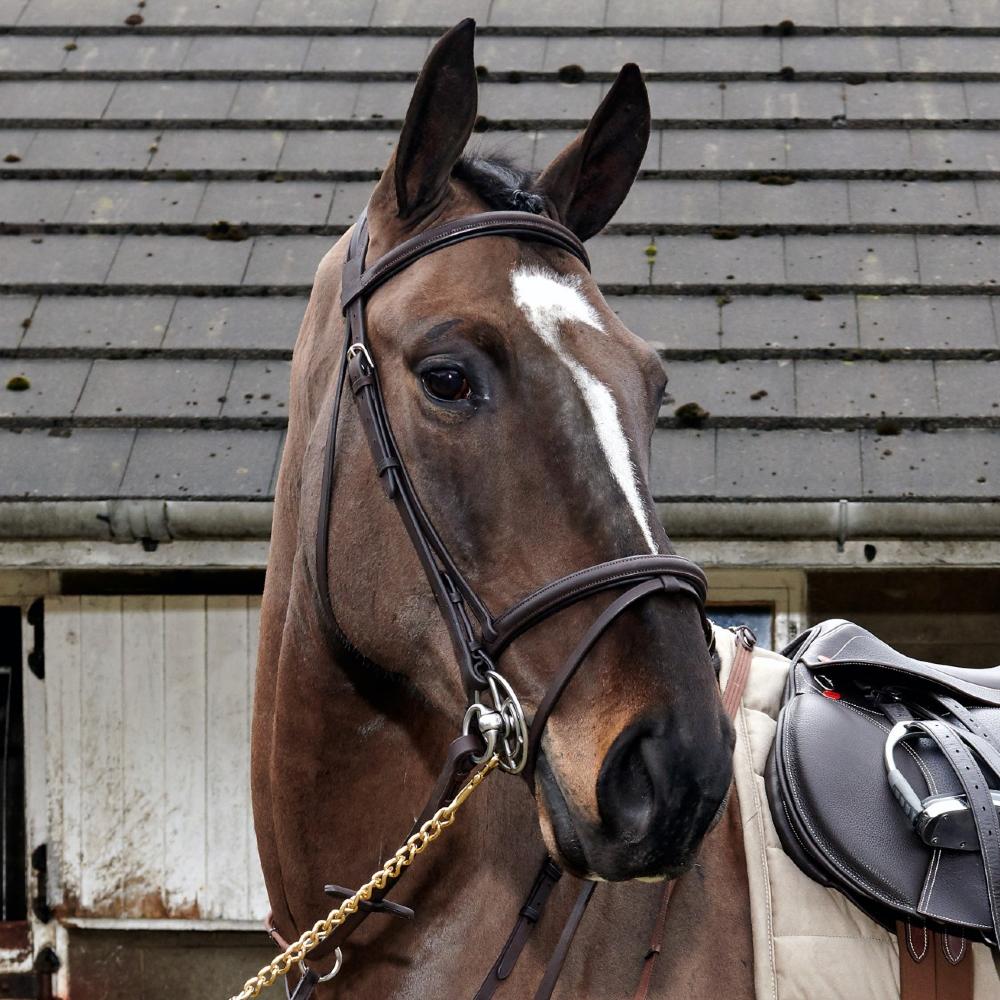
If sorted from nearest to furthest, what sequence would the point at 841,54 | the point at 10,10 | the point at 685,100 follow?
the point at 685,100 < the point at 841,54 < the point at 10,10

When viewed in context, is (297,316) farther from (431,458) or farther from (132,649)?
(431,458)

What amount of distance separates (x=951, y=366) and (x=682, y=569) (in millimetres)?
2674

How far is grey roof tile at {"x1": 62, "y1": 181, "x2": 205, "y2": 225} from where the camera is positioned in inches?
177

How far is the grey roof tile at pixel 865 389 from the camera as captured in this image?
12.6 ft

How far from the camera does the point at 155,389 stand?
4.00 metres

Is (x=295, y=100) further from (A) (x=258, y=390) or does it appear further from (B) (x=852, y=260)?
(B) (x=852, y=260)

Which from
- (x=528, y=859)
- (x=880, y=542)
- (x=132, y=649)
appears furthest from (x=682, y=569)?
(x=132, y=649)

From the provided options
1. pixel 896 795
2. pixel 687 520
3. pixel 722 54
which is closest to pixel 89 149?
pixel 722 54

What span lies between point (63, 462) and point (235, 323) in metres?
0.73

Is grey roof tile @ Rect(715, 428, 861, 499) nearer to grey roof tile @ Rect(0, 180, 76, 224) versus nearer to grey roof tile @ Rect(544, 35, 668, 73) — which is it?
grey roof tile @ Rect(544, 35, 668, 73)

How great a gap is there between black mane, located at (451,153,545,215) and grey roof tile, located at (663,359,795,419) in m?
1.95

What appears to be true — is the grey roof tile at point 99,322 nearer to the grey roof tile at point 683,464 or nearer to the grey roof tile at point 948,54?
the grey roof tile at point 683,464

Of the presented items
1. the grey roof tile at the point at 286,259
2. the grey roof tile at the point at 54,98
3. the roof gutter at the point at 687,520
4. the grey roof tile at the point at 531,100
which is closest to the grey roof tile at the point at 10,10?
the grey roof tile at the point at 54,98

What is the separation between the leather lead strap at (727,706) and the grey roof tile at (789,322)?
2.00 meters
